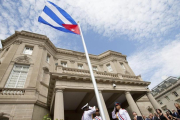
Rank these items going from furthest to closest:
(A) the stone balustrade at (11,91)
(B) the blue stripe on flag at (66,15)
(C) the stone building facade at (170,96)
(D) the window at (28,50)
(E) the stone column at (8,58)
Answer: (C) the stone building facade at (170,96)
(D) the window at (28,50)
(E) the stone column at (8,58)
(A) the stone balustrade at (11,91)
(B) the blue stripe on flag at (66,15)

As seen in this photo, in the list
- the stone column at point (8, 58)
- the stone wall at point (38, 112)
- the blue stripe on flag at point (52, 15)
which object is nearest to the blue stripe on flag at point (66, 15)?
the blue stripe on flag at point (52, 15)

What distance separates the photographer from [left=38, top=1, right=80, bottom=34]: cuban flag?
6.62m

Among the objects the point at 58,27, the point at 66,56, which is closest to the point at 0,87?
the point at 58,27

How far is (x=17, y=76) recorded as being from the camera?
37.6 feet

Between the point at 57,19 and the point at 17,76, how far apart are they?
852cm

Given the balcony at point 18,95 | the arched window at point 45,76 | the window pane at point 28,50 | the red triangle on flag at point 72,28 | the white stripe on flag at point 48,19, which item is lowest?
the balcony at point 18,95

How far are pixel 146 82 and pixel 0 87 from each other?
14645mm

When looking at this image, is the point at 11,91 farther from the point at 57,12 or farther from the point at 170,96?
the point at 170,96

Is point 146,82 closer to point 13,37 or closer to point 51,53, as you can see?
point 51,53

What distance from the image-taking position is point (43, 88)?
12156 mm

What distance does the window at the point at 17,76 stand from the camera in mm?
10695

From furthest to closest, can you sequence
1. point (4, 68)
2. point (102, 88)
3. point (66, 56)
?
point (66, 56)
point (4, 68)
point (102, 88)

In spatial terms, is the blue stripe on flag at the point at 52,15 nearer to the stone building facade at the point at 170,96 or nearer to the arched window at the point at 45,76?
the arched window at the point at 45,76

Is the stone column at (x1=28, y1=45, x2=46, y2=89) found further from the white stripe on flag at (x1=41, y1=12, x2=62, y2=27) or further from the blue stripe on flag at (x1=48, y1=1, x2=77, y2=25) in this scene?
the blue stripe on flag at (x1=48, y1=1, x2=77, y2=25)
